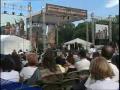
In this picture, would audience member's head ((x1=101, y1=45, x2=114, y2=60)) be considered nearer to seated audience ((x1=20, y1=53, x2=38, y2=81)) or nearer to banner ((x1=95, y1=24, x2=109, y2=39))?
seated audience ((x1=20, y1=53, x2=38, y2=81))

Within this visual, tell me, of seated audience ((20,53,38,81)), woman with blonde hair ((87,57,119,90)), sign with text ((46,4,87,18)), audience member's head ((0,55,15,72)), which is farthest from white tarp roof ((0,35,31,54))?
woman with blonde hair ((87,57,119,90))

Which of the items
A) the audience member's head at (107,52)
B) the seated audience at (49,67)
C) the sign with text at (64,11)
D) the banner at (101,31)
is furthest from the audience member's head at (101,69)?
the banner at (101,31)

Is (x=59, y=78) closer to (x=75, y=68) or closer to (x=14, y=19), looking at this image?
(x=75, y=68)

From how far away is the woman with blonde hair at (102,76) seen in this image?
4441 mm

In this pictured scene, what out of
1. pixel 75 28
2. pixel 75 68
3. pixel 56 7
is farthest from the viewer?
pixel 75 28

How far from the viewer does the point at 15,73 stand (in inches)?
244

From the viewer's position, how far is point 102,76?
4.46 m

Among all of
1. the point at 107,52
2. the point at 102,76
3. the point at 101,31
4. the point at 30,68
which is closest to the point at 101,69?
the point at 102,76

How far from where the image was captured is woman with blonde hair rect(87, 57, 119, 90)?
444 cm

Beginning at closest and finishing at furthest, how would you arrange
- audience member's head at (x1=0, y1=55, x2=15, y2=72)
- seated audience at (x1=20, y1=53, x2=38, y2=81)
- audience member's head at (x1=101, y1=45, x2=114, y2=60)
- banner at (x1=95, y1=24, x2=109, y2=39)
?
audience member's head at (x1=0, y1=55, x2=15, y2=72) → audience member's head at (x1=101, y1=45, x2=114, y2=60) → seated audience at (x1=20, y1=53, x2=38, y2=81) → banner at (x1=95, y1=24, x2=109, y2=39)

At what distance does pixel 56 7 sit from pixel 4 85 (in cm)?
5475

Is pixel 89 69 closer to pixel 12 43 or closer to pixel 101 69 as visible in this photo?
pixel 101 69

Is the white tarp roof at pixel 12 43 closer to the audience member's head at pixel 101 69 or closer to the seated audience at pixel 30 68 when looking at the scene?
the seated audience at pixel 30 68

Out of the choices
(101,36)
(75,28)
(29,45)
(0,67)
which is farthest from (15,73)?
(75,28)
